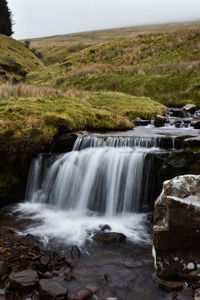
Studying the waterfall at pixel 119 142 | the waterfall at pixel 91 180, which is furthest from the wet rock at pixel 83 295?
the waterfall at pixel 119 142

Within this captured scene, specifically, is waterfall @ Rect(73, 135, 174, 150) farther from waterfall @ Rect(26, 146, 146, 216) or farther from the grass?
the grass

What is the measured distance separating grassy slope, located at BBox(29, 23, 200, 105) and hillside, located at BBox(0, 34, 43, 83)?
2.71m

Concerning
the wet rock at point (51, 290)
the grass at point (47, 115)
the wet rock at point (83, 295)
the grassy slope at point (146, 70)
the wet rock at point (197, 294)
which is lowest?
the wet rock at point (83, 295)

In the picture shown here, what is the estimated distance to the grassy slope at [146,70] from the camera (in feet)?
78.7

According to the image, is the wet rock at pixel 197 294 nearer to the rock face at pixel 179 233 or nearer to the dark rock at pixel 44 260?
the rock face at pixel 179 233

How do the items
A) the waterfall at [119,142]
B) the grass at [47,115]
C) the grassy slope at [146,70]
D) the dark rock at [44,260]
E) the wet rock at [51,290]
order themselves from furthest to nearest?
the grassy slope at [146,70], the grass at [47,115], the waterfall at [119,142], the dark rock at [44,260], the wet rock at [51,290]

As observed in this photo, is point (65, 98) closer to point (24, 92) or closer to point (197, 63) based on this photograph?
point (24, 92)

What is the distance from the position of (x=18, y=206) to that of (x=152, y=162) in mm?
4092

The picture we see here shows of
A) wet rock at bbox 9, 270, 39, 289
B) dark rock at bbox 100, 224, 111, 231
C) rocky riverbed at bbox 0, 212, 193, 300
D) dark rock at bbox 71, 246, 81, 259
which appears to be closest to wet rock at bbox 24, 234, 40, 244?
rocky riverbed at bbox 0, 212, 193, 300

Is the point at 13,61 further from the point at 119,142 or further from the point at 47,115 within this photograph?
the point at 119,142

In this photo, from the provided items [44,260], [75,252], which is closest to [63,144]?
[75,252]

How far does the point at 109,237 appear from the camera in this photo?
6145 millimetres

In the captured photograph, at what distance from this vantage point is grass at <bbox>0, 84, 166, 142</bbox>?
9055 mm

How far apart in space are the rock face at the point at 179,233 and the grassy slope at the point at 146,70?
1706 centimetres
